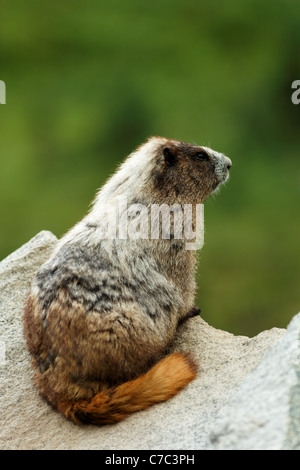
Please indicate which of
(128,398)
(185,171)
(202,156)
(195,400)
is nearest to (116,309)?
(128,398)

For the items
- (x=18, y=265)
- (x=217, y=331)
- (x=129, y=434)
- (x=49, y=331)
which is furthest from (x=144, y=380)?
(x=18, y=265)

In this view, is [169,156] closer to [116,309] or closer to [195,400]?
[116,309]

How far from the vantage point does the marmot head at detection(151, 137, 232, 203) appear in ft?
14.1

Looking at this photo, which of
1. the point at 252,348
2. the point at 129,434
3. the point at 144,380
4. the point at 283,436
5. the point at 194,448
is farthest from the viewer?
the point at 252,348

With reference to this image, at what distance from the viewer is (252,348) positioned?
4031 mm

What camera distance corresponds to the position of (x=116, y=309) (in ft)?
12.5

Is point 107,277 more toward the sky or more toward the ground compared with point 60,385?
more toward the sky

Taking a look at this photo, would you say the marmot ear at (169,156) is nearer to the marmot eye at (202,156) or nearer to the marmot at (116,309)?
the marmot at (116,309)

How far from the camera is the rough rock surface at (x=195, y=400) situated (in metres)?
2.84

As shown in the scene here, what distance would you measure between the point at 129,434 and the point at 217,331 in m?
1.16

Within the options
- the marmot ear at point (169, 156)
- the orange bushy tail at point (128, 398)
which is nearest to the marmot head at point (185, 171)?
the marmot ear at point (169, 156)

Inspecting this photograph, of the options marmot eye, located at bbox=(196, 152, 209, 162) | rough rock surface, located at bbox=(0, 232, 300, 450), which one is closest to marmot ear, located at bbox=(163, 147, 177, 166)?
marmot eye, located at bbox=(196, 152, 209, 162)

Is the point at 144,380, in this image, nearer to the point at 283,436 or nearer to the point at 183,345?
the point at 183,345

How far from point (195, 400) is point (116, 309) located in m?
0.62
